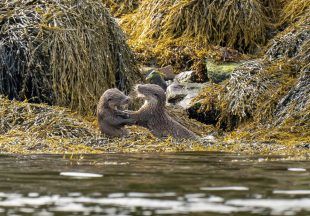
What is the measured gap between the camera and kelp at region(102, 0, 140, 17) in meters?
16.8

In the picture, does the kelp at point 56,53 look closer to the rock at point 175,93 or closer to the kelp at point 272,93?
the rock at point 175,93

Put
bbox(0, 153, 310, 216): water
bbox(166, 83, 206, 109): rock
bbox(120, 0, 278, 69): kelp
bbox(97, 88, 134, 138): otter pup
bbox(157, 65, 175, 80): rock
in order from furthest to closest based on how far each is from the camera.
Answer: bbox(120, 0, 278, 69): kelp → bbox(157, 65, 175, 80): rock → bbox(166, 83, 206, 109): rock → bbox(97, 88, 134, 138): otter pup → bbox(0, 153, 310, 216): water

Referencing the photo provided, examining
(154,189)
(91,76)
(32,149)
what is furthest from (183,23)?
(154,189)

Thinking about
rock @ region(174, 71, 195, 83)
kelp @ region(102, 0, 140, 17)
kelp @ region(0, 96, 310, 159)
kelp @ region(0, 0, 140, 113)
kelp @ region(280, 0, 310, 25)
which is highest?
kelp @ region(102, 0, 140, 17)

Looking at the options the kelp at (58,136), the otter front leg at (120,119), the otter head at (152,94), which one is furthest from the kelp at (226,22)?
the otter front leg at (120,119)

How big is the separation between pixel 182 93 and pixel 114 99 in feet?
6.35

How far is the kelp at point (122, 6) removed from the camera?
16844 mm

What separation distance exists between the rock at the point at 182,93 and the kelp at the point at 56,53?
2.57 ft

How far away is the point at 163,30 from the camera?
14.9 meters

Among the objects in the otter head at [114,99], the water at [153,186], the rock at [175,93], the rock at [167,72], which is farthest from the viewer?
the rock at [167,72]

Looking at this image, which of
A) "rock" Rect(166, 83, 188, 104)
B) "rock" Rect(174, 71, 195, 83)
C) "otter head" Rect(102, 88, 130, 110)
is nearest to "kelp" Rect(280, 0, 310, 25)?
"rock" Rect(174, 71, 195, 83)

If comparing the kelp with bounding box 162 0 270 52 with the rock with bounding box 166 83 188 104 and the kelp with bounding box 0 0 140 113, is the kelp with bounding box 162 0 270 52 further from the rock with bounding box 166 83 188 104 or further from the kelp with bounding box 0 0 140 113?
the kelp with bounding box 0 0 140 113

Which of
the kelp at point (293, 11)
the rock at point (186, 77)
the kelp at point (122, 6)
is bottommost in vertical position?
the rock at point (186, 77)

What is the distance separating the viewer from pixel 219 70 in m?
13.2
